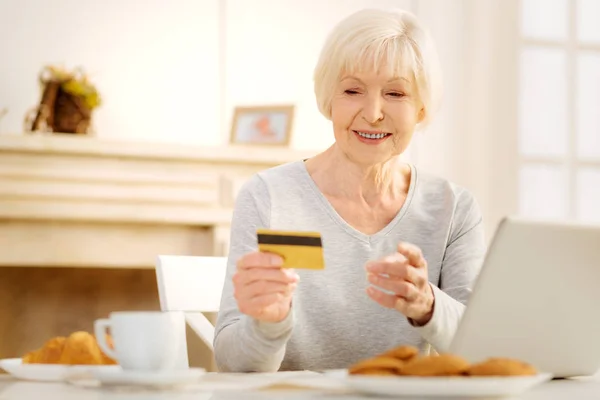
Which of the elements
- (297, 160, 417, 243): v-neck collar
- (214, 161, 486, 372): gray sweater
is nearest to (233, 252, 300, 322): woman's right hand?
(214, 161, 486, 372): gray sweater

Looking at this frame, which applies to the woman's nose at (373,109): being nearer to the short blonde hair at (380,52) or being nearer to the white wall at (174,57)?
the short blonde hair at (380,52)

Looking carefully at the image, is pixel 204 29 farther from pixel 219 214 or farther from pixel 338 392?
pixel 338 392

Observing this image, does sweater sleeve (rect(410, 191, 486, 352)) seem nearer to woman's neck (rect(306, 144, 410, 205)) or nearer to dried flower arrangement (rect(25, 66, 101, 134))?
woman's neck (rect(306, 144, 410, 205))

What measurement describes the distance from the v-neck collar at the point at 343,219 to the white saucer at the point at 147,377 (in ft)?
2.36

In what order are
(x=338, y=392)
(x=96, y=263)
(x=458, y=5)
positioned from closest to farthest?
(x=338, y=392) → (x=96, y=263) → (x=458, y=5)

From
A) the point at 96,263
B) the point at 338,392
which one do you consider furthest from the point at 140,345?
the point at 96,263

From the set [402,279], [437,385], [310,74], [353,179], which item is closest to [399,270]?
[402,279]

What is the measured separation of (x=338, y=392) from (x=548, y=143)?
3006mm

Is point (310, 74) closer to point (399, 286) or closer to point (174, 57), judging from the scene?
point (174, 57)

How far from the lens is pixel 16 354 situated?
3152 millimetres

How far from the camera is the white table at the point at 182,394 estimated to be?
91 cm

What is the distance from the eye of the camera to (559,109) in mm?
3758

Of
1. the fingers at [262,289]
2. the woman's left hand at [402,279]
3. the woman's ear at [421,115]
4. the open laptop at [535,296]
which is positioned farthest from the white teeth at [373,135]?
the open laptop at [535,296]

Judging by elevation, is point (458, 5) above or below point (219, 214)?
above
